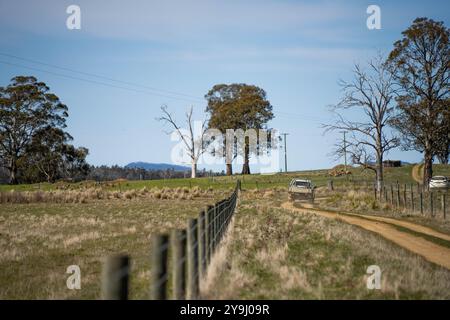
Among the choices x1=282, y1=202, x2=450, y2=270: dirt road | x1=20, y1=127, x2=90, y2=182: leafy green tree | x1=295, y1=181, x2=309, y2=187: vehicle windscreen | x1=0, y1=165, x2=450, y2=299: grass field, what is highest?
x1=20, y1=127, x2=90, y2=182: leafy green tree

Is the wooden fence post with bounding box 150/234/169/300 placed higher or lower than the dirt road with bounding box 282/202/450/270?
higher

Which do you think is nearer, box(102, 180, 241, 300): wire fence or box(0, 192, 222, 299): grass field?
box(102, 180, 241, 300): wire fence

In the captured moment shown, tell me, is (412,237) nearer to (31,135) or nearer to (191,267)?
(191,267)

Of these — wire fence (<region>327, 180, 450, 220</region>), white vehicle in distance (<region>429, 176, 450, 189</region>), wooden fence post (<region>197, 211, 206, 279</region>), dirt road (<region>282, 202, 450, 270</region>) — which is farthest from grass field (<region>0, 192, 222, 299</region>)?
white vehicle in distance (<region>429, 176, 450, 189</region>)

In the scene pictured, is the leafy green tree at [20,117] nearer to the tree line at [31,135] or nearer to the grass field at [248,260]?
the tree line at [31,135]

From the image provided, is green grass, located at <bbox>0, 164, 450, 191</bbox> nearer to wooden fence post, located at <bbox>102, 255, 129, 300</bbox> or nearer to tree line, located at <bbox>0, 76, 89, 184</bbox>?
tree line, located at <bbox>0, 76, 89, 184</bbox>

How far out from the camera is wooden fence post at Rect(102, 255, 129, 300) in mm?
4402

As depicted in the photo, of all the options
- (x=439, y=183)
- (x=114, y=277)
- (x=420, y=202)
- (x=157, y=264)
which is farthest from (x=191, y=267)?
(x=439, y=183)

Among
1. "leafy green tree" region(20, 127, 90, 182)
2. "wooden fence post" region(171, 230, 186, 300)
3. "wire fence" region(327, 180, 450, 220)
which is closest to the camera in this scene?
"wooden fence post" region(171, 230, 186, 300)

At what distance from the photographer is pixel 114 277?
4.43m

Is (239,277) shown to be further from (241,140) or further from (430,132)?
(241,140)

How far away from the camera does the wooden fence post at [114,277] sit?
4.40 meters

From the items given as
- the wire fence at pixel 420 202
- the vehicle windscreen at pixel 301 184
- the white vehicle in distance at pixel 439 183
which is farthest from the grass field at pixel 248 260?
the white vehicle in distance at pixel 439 183
